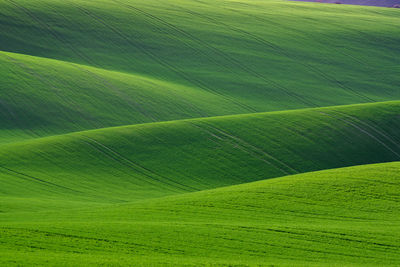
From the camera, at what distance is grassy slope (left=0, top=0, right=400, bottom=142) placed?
147 feet

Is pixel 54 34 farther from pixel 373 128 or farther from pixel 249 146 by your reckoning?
pixel 373 128

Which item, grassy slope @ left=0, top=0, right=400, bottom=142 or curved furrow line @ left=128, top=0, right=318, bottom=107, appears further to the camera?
curved furrow line @ left=128, top=0, right=318, bottom=107

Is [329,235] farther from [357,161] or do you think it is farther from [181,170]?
[357,161]

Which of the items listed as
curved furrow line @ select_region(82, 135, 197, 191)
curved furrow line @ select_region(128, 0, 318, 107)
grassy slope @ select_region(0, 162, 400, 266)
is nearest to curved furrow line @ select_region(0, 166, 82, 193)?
curved furrow line @ select_region(82, 135, 197, 191)

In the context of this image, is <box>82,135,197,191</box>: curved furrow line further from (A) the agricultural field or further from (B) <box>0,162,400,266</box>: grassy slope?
(B) <box>0,162,400,266</box>: grassy slope

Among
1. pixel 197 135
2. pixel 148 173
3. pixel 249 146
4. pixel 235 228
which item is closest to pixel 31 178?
pixel 148 173

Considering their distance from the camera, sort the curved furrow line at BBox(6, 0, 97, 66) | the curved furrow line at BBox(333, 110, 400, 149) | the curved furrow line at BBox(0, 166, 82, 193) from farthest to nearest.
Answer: the curved furrow line at BBox(6, 0, 97, 66), the curved furrow line at BBox(333, 110, 400, 149), the curved furrow line at BBox(0, 166, 82, 193)

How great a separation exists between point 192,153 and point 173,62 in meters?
26.7

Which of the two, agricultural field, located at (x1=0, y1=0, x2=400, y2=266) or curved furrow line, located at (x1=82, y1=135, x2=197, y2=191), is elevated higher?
agricultural field, located at (x1=0, y1=0, x2=400, y2=266)

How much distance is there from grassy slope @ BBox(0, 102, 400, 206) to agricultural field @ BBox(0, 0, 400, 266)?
0.12m

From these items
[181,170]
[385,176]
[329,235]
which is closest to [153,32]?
[181,170]

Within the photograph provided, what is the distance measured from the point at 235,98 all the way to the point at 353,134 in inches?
668

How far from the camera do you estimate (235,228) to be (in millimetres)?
17141

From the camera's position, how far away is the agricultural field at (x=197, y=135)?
15906 mm
